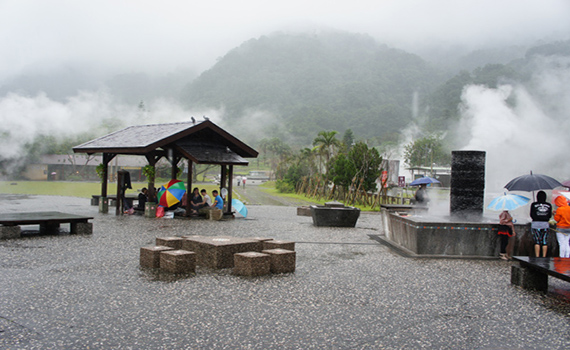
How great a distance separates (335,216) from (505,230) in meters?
6.70

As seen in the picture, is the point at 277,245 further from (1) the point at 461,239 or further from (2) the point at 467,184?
(2) the point at 467,184

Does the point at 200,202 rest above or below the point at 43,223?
above

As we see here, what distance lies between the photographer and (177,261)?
7367mm

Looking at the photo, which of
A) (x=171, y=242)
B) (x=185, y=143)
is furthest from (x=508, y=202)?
(x=185, y=143)

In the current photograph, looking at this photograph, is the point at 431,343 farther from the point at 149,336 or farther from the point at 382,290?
the point at 149,336

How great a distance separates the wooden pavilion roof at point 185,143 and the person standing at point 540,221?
10443mm

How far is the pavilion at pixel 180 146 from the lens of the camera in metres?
16.7

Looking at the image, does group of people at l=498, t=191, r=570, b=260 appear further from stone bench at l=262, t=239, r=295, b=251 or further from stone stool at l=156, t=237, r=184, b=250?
stone stool at l=156, t=237, r=184, b=250

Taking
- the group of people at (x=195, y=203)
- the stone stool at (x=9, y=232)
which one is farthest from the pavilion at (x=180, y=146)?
the stone stool at (x=9, y=232)

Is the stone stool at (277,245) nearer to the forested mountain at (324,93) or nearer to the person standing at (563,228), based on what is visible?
the person standing at (563,228)

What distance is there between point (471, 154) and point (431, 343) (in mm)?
7540

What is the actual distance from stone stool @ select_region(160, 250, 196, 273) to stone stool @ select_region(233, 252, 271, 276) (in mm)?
705

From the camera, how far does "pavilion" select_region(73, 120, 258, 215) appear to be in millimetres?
16703

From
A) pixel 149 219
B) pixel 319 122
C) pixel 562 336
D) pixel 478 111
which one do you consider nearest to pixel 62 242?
pixel 149 219
